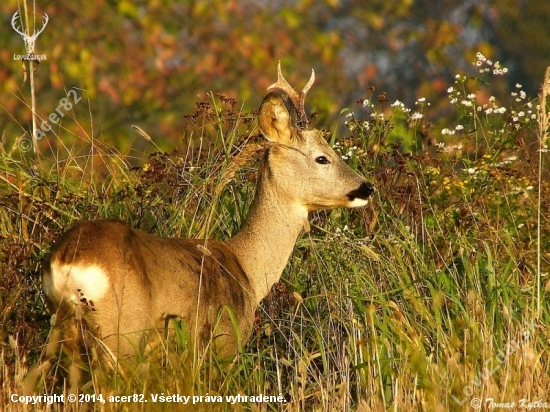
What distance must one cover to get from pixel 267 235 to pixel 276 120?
0.67 metres

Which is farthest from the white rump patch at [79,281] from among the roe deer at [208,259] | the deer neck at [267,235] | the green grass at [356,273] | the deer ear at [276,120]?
the deer ear at [276,120]

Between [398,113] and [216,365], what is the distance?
103 inches

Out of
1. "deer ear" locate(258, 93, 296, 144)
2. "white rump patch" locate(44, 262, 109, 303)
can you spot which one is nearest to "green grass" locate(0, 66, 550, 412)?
"deer ear" locate(258, 93, 296, 144)

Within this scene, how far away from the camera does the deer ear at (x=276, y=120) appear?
6156 millimetres

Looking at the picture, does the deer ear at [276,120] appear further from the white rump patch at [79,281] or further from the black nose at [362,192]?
the white rump patch at [79,281]

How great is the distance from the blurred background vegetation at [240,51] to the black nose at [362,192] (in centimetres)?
239

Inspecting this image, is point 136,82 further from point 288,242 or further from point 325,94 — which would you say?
point 288,242

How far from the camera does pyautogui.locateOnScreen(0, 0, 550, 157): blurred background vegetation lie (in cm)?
909

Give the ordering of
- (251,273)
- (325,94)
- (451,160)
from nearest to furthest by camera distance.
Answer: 1. (251,273)
2. (451,160)
3. (325,94)

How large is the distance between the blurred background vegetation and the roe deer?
2.28m

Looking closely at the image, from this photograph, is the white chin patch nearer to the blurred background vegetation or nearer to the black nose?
the black nose

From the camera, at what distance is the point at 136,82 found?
937 centimetres

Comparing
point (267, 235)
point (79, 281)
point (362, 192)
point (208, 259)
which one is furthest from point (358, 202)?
point (79, 281)

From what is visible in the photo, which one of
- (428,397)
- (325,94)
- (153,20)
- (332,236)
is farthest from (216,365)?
(153,20)
